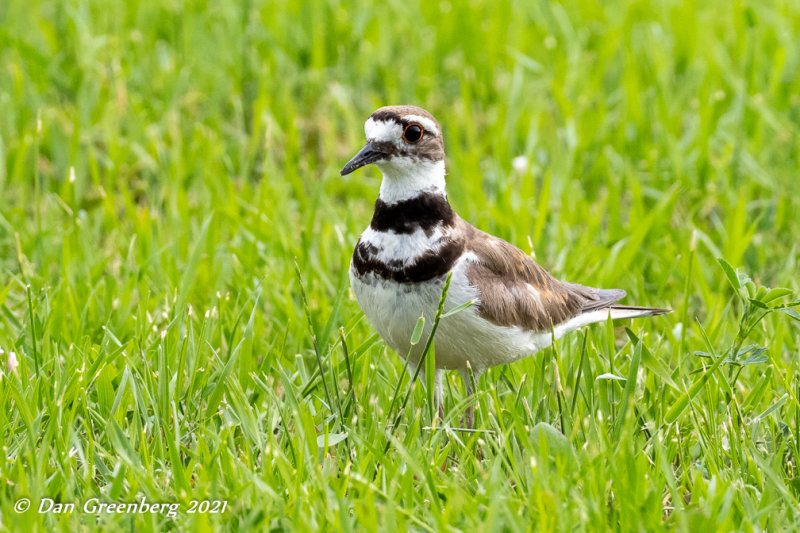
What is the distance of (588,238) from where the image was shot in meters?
6.05

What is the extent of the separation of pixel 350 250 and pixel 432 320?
5.80 feet

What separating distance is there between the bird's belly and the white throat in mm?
336

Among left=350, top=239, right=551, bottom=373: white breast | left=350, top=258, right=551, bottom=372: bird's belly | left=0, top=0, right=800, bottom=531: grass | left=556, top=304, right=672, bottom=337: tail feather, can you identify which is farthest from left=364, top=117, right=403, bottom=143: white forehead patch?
left=556, top=304, right=672, bottom=337: tail feather

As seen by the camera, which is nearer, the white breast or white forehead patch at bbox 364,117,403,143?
the white breast

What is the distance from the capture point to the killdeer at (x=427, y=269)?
403 centimetres

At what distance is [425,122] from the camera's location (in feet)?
13.8

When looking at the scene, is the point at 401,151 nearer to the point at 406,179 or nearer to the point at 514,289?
the point at 406,179

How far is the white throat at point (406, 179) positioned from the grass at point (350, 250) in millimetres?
548

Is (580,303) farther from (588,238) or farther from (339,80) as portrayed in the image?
(339,80)

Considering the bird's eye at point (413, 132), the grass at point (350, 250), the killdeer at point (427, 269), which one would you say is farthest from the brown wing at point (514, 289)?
the bird's eye at point (413, 132)

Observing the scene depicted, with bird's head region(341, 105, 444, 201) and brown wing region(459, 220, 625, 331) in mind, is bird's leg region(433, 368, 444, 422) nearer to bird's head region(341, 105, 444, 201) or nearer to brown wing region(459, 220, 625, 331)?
brown wing region(459, 220, 625, 331)

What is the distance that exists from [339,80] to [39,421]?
487 centimetres

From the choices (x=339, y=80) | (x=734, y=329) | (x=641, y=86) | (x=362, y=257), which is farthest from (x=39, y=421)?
(x=641, y=86)

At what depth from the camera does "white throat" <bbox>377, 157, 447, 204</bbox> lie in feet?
13.7
